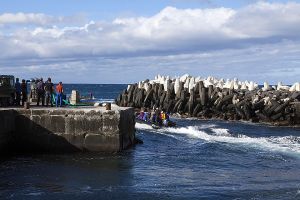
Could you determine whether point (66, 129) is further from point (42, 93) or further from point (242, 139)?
point (242, 139)

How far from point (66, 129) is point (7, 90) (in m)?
4.75

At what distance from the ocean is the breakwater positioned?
1308 cm

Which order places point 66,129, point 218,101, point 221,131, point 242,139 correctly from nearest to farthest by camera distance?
point 66,129 → point 242,139 → point 221,131 → point 218,101

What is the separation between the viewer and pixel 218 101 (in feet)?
136

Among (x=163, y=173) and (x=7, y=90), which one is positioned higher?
(x=7, y=90)

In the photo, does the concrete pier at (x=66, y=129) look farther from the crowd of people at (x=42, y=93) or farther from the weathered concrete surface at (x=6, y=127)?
the crowd of people at (x=42, y=93)

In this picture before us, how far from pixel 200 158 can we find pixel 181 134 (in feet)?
29.3

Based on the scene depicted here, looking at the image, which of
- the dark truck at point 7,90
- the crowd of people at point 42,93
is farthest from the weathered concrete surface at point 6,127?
the crowd of people at point 42,93

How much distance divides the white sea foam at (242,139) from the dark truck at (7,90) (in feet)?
28.7

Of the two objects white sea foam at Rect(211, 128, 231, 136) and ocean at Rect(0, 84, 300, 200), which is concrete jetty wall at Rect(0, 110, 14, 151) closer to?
ocean at Rect(0, 84, 300, 200)

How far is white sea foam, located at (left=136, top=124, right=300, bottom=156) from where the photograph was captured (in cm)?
2422

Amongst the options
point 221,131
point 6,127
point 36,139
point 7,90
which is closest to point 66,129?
point 36,139

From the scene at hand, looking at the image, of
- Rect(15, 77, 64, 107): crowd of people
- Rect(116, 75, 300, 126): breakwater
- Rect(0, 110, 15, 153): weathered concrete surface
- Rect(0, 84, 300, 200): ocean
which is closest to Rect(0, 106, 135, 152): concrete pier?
Rect(0, 110, 15, 153): weathered concrete surface

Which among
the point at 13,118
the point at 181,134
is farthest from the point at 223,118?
the point at 13,118
